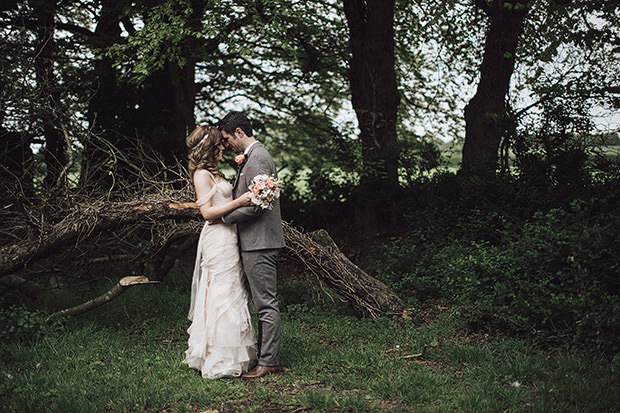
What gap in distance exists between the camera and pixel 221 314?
5.33 meters

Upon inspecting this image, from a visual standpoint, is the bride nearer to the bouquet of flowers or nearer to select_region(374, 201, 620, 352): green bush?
the bouquet of flowers

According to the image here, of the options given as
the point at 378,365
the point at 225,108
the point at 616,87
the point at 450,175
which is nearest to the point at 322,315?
the point at 378,365

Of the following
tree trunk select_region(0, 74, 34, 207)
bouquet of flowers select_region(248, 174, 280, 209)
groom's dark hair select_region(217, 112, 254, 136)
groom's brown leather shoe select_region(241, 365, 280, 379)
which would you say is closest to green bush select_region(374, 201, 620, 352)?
groom's brown leather shoe select_region(241, 365, 280, 379)

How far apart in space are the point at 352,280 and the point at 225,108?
27.1ft

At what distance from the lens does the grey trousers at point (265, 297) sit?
5305 mm

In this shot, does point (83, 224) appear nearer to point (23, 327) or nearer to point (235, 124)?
point (23, 327)

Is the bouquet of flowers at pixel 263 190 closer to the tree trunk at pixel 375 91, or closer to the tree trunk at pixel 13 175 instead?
the tree trunk at pixel 13 175

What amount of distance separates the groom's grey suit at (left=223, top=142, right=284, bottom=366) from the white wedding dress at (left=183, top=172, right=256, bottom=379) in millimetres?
141

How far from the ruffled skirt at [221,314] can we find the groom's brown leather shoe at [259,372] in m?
0.07

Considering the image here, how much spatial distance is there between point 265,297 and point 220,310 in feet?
1.44

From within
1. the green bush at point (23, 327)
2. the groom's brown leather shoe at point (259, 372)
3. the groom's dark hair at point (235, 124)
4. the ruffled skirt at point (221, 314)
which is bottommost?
the green bush at point (23, 327)

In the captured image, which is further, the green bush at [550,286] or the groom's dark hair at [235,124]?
the green bush at [550,286]

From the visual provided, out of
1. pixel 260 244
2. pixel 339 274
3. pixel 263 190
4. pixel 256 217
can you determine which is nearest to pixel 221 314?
pixel 260 244

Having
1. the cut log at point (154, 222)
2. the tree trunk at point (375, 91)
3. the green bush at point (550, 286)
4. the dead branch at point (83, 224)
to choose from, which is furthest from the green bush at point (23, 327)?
the tree trunk at point (375, 91)
